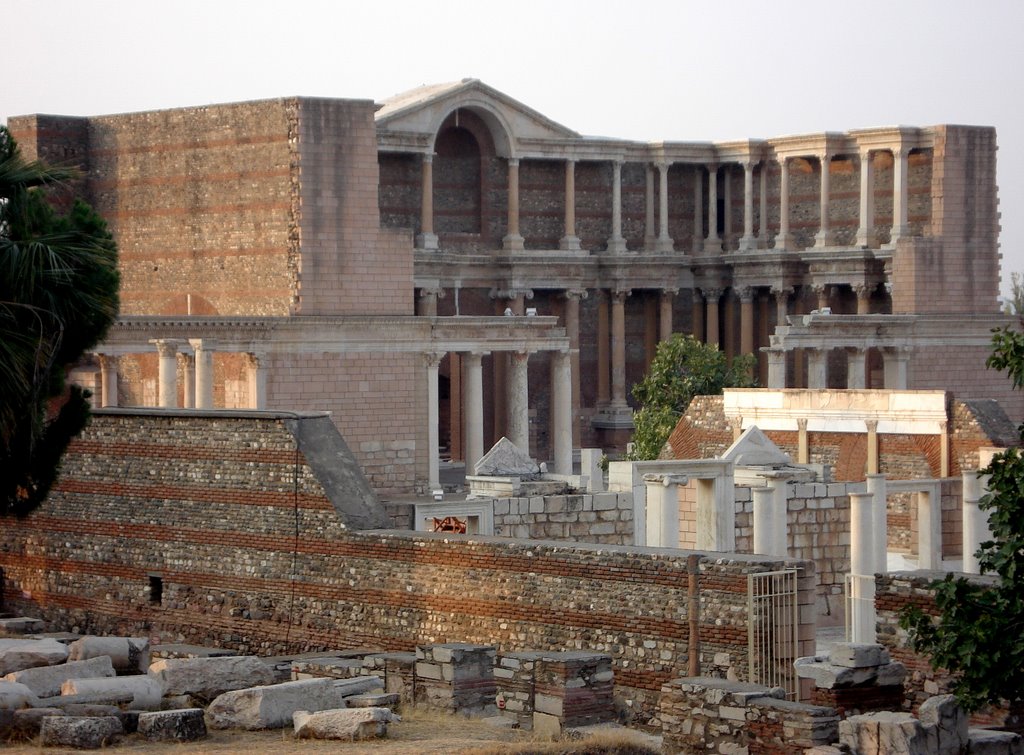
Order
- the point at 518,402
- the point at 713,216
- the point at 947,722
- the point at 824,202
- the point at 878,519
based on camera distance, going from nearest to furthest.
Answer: the point at 947,722 < the point at 878,519 < the point at 518,402 < the point at 824,202 < the point at 713,216

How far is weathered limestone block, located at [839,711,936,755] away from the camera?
16719 mm

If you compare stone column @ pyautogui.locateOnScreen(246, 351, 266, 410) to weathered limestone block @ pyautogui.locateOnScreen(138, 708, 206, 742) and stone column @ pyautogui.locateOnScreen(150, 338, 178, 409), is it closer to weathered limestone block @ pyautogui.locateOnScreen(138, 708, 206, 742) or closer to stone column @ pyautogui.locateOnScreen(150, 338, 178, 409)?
stone column @ pyautogui.locateOnScreen(150, 338, 178, 409)

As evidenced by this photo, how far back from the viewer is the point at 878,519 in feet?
101

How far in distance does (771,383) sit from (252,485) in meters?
37.2

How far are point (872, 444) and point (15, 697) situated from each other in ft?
74.9

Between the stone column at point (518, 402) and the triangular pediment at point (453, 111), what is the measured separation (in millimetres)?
7691

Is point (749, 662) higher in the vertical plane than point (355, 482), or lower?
lower

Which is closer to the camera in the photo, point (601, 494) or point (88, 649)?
point (88, 649)

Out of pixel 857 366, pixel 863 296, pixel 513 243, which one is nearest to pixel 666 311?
pixel 513 243

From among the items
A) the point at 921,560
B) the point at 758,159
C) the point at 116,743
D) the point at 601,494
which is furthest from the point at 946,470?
the point at 758,159

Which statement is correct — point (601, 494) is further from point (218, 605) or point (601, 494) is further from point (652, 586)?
point (652, 586)

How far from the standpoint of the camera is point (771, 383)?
199 ft

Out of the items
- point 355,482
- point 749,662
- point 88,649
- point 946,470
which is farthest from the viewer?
point 946,470

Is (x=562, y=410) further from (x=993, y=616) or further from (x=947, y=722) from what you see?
(x=947, y=722)
